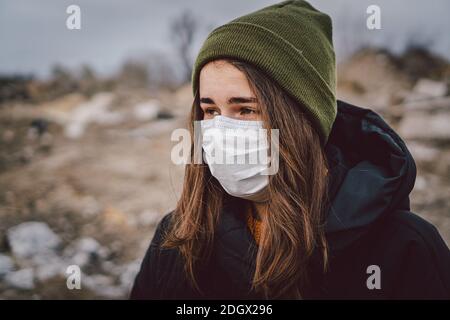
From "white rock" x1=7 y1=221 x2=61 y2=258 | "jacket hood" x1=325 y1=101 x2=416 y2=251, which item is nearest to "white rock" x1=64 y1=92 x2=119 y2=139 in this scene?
"white rock" x1=7 y1=221 x2=61 y2=258

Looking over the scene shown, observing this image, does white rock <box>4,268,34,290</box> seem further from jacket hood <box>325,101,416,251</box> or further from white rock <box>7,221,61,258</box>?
jacket hood <box>325,101,416,251</box>

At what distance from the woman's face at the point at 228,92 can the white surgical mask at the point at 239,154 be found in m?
0.03

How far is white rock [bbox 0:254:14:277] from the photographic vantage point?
3.28 metres

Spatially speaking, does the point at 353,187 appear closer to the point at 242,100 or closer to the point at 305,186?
the point at 305,186

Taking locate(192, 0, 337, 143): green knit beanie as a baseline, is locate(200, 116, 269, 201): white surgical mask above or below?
below

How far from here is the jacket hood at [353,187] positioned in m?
1.51

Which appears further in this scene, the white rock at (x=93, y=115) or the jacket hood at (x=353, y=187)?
the white rock at (x=93, y=115)

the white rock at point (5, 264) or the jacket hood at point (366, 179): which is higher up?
the jacket hood at point (366, 179)

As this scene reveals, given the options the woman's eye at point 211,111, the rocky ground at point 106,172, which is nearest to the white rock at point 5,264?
the rocky ground at point 106,172

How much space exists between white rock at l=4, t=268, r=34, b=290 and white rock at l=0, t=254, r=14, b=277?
0.04 m

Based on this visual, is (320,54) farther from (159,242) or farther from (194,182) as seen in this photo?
(159,242)

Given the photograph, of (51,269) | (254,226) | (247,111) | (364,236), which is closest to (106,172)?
(51,269)

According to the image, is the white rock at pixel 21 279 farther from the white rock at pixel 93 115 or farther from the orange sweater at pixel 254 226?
the white rock at pixel 93 115

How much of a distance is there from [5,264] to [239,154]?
252 centimetres
